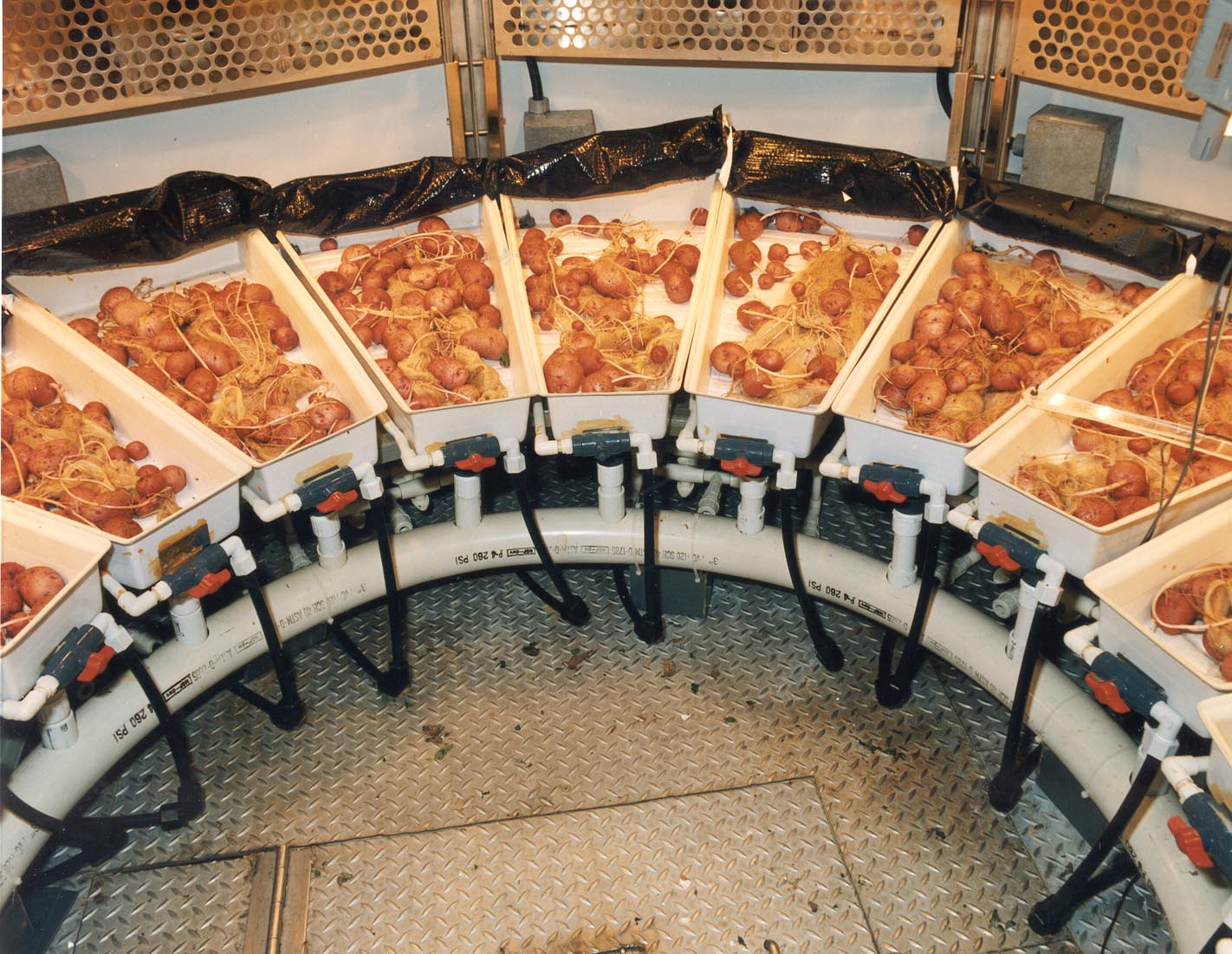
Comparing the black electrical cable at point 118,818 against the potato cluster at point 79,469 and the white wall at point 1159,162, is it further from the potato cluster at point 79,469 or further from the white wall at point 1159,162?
the white wall at point 1159,162

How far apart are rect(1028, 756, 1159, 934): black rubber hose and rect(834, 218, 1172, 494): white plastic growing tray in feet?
1.73

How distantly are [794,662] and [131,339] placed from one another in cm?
153

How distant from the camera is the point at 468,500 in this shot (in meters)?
2.19

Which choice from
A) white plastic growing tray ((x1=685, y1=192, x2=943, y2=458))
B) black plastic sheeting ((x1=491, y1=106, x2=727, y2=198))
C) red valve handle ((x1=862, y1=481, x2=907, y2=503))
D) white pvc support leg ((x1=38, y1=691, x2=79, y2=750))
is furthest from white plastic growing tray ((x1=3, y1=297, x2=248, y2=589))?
red valve handle ((x1=862, y1=481, x2=907, y2=503))

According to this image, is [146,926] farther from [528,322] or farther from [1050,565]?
[1050,565]

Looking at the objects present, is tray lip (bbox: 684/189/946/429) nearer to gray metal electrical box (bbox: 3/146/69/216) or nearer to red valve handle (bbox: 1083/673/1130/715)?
red valve handle (bbox: 1083/673/1130/715)

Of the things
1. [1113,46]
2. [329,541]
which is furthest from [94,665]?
[1113,46]

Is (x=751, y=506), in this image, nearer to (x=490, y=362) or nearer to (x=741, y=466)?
(x=741, y=466)

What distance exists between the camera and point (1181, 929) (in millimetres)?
1514

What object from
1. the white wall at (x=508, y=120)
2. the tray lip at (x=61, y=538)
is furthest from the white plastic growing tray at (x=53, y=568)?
the white wall at (x=508, y=120)

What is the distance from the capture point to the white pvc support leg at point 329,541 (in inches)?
81.6

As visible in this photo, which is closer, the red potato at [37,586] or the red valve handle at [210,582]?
the red potato at [37,586]

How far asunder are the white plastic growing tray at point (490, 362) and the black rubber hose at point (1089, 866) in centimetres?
116

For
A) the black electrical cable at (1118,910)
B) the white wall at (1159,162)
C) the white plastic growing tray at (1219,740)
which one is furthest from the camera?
the white wall at (1159,162)
